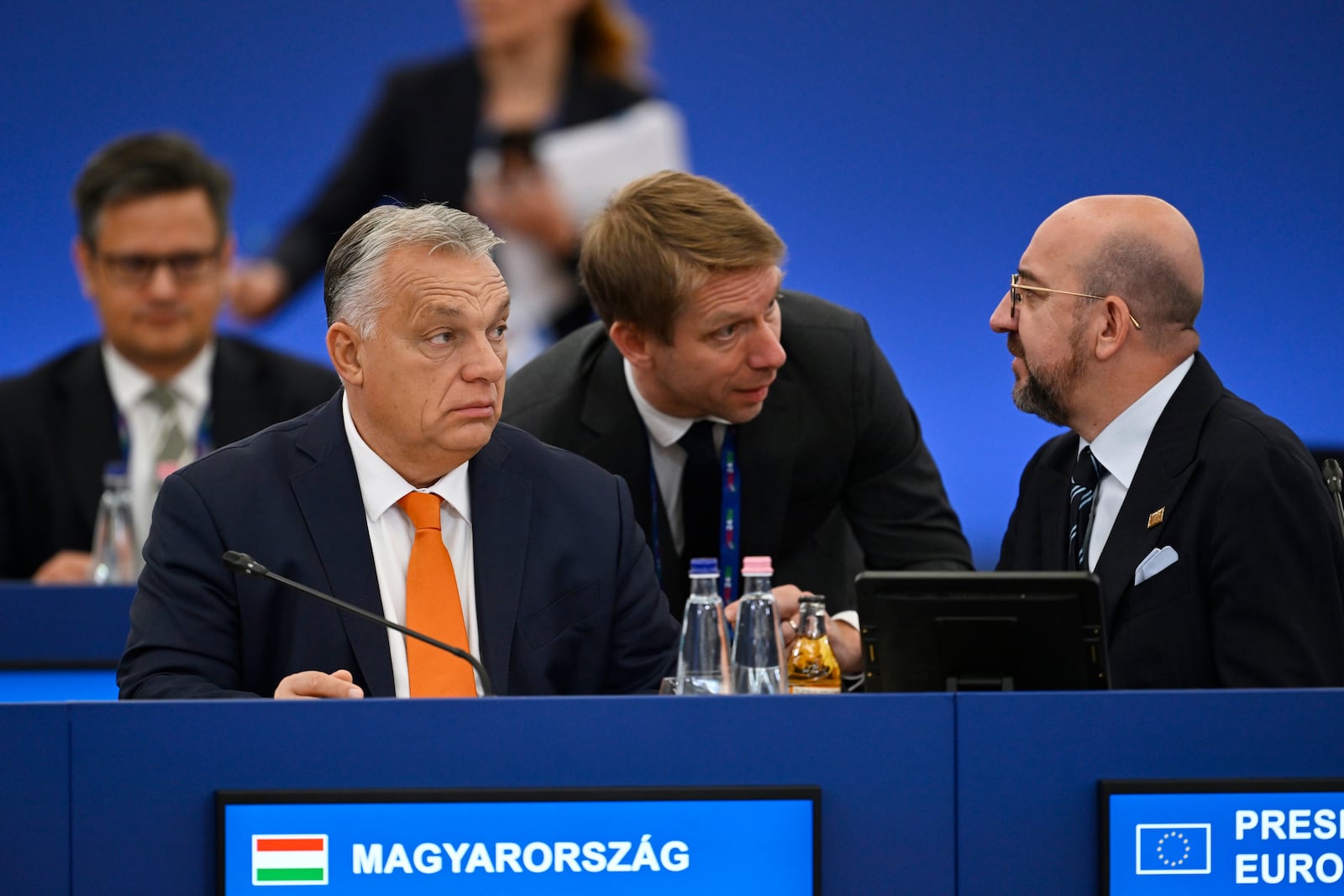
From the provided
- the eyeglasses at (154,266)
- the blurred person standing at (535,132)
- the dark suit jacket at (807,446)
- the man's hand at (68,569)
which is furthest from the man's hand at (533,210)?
the dark suit jacket at (807,446)

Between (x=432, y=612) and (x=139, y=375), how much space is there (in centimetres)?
297

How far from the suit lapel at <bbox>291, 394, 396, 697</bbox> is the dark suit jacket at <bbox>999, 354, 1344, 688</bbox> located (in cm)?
93

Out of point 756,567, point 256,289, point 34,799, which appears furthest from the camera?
point 256,289

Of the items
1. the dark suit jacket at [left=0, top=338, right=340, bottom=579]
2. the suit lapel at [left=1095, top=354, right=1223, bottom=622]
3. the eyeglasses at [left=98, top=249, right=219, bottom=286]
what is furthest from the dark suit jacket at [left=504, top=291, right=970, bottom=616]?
the eyeglasses at [left=98, top=249, right=219, bottom=286]

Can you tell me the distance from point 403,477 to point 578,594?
0.28 meters

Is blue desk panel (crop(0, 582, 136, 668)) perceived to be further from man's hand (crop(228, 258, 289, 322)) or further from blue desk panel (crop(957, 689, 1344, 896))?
blue desk panel (crop(957, 689, 1344, 896))

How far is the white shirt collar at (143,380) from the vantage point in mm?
4641

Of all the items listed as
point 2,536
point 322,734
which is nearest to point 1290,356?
point 2,536

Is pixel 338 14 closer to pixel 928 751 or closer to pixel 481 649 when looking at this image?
pixel 481 649

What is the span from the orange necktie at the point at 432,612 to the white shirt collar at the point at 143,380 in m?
2.79

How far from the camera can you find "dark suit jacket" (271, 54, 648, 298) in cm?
498

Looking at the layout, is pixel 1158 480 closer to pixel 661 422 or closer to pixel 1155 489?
pixel 1155 489

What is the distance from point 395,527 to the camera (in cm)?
211

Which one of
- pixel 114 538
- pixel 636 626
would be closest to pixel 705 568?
pixel 636 626
